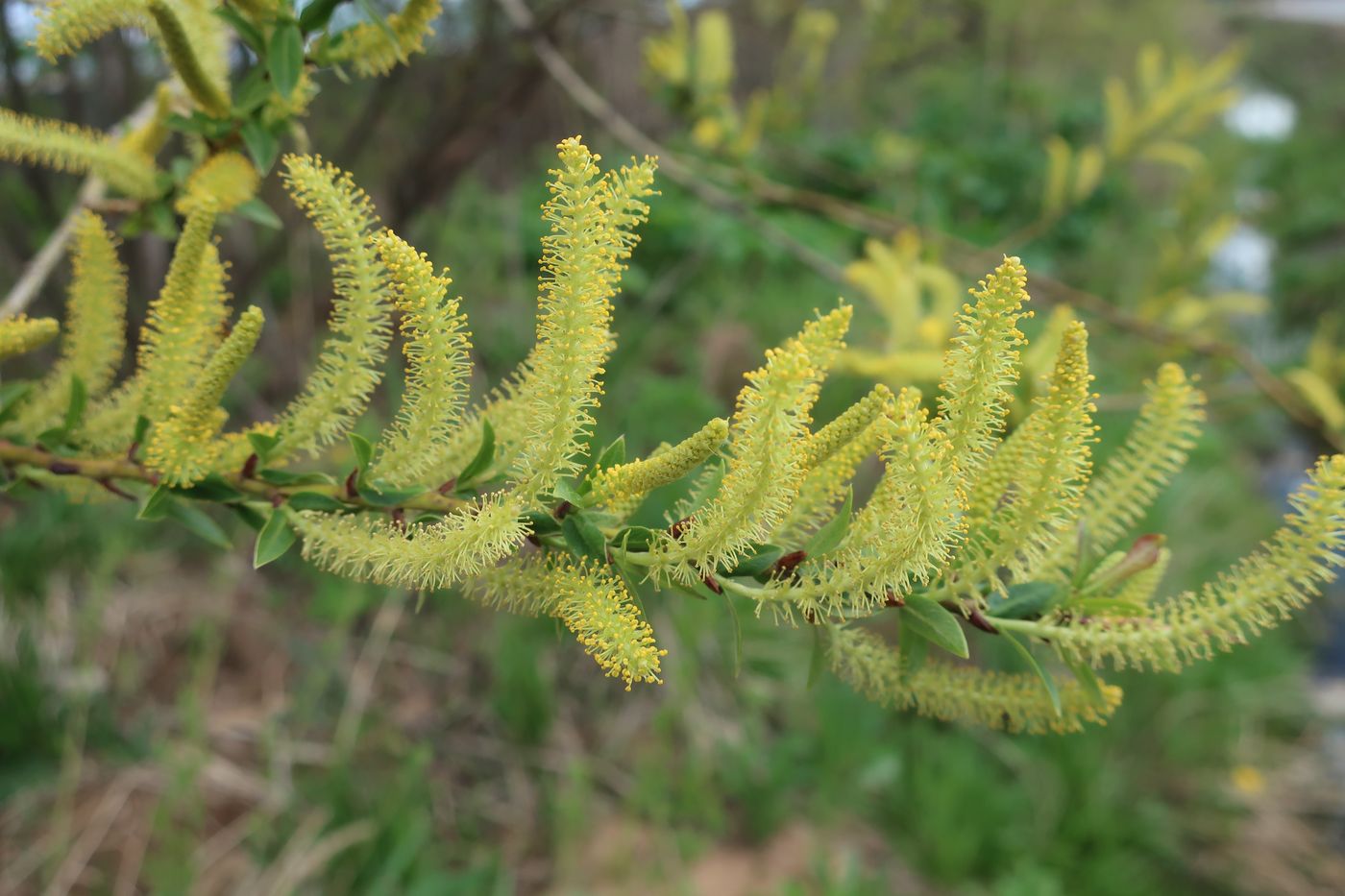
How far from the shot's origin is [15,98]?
1.94 m

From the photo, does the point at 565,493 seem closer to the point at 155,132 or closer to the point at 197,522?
the point at 197,522

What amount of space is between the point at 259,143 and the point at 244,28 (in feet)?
0.29

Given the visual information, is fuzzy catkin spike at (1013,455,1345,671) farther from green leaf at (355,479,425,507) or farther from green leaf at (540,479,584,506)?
green leaf at (355,479,425,507)

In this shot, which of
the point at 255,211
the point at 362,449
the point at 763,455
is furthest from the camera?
the point at 255,211

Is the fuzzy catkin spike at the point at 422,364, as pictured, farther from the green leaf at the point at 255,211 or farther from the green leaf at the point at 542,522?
the green leaf at the point at 255,211

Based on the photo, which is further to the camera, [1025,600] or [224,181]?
[224,181]

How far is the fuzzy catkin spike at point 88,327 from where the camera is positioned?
2.45ft

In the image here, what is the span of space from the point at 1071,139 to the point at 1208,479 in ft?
10.00

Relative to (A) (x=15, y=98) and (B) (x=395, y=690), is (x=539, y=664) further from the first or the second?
(A) (x=15, y=98)

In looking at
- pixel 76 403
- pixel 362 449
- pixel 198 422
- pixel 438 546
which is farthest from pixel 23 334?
pixel 438 546

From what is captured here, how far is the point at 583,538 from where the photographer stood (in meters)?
0.58

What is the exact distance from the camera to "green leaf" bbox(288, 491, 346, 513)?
25.5 inches

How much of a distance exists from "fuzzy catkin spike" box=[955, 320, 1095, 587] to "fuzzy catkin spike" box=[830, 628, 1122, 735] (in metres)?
0.08

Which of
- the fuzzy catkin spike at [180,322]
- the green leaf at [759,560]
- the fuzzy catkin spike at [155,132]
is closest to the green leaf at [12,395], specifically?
the fuzzy catkin spike at [180,322]
